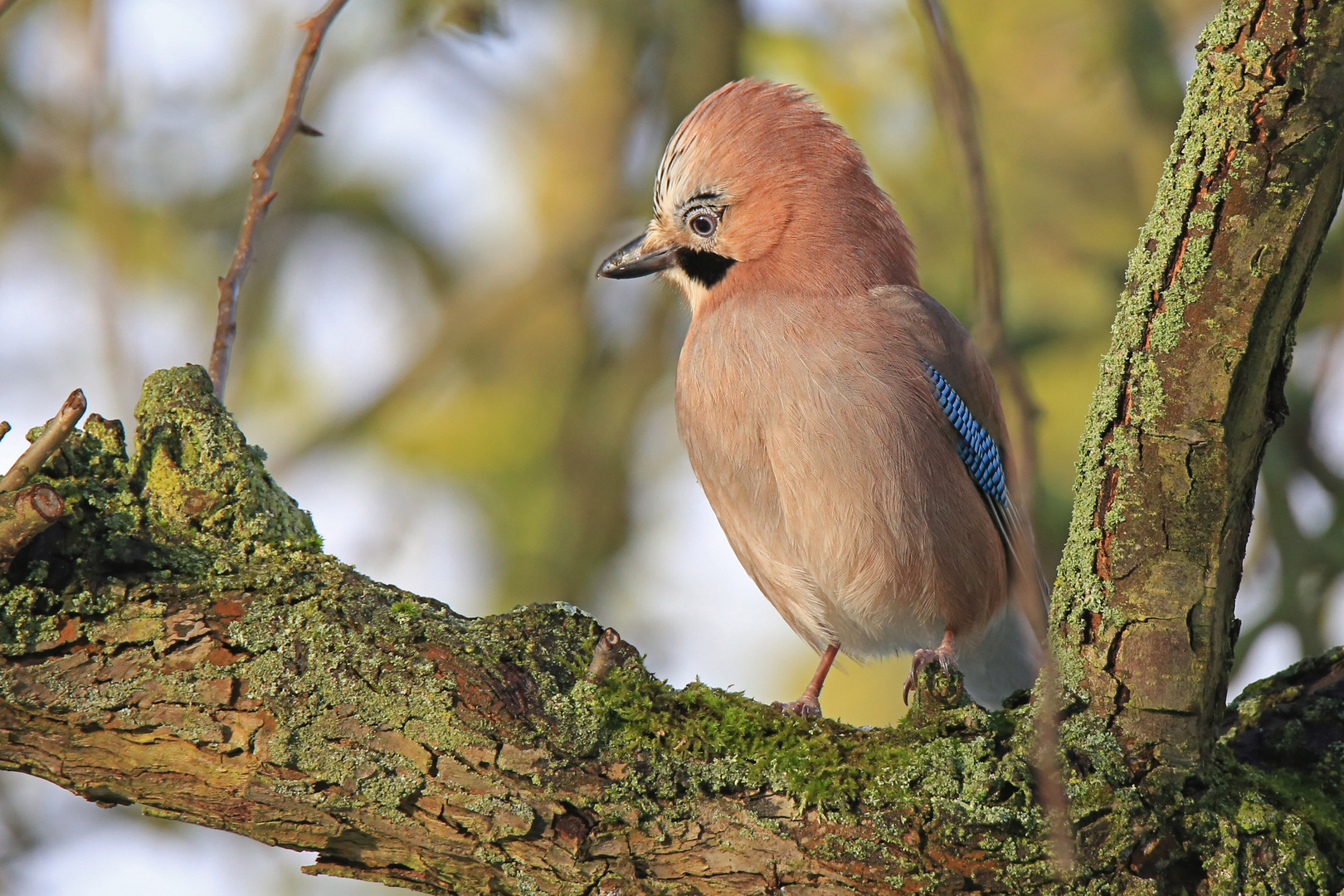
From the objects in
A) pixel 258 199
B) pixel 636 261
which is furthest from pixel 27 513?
pixel 636 261

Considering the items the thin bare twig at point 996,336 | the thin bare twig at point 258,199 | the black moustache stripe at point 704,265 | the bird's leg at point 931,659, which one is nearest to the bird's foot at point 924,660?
the bird's leg at point 931,659

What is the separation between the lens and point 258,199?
3.33 m

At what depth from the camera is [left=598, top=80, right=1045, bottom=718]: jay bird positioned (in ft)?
13.3

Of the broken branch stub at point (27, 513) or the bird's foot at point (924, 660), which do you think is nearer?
the broken branch stub at point (27, 513)

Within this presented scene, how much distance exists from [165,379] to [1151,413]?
2350 mm

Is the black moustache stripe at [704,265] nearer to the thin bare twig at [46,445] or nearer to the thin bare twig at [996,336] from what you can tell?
the thin bare twig at [996,336]

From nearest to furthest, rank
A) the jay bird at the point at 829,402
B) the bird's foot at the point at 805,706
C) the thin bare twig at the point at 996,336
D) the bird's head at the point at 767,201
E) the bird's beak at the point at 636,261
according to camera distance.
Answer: the thin bare twig at the point at 996,336 < the bird's foot at the point at 805,706 < the jay bird at the point at 829,402 < the bird's head at the point at 767,201 < the bird's beak at the point at 636,261

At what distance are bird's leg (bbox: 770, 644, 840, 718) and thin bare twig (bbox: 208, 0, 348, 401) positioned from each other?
182 centimetres

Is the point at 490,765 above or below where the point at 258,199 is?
below

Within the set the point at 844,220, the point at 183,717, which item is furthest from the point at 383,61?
the point at 183,717

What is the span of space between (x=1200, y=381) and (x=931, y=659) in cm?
→ 123

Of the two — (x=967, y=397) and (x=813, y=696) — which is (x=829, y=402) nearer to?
(x=967, y=397)

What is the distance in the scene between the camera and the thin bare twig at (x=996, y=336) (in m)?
2.37

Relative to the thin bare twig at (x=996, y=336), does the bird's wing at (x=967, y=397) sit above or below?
above
